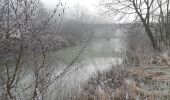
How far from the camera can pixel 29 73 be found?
4.09m

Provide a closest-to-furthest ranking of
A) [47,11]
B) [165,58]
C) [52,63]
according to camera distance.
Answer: [47,11] < [52,63] < [165,58]

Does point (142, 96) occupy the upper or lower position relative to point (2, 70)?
lower

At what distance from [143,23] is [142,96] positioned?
8.59m

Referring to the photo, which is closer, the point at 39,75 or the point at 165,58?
the point at 39,75

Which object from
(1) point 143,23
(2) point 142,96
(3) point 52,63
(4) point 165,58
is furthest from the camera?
(1) point 143,23

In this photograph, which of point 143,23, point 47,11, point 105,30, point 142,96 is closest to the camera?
point 47,11

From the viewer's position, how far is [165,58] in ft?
31.9

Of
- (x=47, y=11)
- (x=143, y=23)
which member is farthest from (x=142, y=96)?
(x=143, y=23)

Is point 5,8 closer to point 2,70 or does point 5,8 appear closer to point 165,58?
point 2,70

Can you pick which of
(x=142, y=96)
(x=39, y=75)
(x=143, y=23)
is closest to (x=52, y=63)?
(x=39, y=75)

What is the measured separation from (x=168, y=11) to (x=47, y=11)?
37.5 ft

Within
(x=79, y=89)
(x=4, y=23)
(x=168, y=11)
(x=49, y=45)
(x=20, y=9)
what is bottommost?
(x=79, y=89)

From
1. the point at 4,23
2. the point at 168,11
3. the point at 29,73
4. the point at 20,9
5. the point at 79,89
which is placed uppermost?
the point at 168,11

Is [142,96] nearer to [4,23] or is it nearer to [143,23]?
[4,23]
